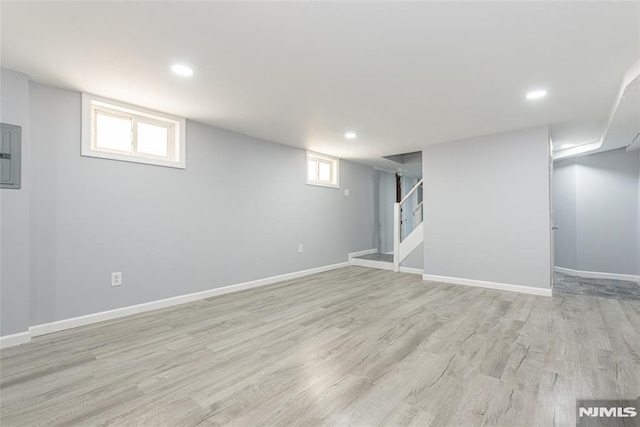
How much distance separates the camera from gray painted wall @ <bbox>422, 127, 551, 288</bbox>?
3914 millimetres

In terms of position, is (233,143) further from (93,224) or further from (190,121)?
(93,224)

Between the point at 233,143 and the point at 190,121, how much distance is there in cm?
66

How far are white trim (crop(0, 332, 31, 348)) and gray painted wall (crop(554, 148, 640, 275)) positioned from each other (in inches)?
312

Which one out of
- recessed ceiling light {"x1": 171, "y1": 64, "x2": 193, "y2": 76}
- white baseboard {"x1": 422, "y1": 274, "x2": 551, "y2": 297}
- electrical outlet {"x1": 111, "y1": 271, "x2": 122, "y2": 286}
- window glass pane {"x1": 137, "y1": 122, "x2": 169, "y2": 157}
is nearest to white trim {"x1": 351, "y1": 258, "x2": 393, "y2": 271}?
white baseboard {"x1": 422, "y1": 274, "x2": 551, "y2": 297}

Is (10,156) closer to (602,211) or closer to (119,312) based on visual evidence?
(119,312)

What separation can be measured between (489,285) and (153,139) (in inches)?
198

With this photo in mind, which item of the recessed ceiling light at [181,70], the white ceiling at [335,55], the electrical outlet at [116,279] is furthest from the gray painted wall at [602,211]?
the electrical outlet at [116,279]

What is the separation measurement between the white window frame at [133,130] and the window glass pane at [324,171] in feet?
9.65

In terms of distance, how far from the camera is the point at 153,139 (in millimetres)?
3480

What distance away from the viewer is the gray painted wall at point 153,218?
268cm

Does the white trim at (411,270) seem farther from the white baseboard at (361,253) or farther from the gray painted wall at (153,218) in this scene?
the gray painted wall at (153,218)

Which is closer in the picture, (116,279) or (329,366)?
(329,366)

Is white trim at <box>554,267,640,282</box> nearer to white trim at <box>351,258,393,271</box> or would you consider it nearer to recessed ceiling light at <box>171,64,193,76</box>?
white trim at <box>351,258,393,271</box>

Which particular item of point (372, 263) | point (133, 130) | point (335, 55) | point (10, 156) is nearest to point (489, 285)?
point (372, 263)
